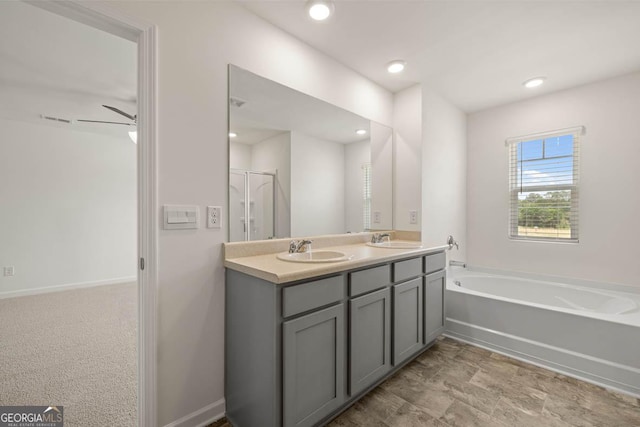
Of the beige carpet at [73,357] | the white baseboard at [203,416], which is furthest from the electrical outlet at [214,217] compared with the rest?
the beige carpet at [73,357]

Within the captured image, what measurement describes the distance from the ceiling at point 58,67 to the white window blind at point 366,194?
219 centimetres

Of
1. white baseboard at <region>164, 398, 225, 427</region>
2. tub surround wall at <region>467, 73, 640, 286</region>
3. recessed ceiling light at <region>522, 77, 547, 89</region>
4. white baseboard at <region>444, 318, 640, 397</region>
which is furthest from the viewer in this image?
recessed ceiling light at <region>522, 77, 547, 89</region>

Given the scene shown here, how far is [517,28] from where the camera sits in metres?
1.91

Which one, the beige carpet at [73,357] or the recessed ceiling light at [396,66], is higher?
the recessed ceiling light at [396,66]

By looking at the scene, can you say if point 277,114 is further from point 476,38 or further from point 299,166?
point 476,38

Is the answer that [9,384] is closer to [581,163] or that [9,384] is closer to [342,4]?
[342,4]

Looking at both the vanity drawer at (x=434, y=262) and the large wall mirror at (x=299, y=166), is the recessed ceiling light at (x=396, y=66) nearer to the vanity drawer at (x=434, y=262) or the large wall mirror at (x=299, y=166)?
the large wall mirror at (x=299, y=166)

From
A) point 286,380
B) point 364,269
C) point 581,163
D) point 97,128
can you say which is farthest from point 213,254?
point 97,128

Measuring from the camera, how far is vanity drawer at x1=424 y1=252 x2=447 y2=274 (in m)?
2.15

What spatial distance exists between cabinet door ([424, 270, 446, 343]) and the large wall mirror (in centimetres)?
76

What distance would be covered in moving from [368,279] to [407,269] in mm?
461

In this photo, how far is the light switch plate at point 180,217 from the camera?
4.59 feet

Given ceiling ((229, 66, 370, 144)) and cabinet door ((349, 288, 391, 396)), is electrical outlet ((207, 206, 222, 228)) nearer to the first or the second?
ceiling ((229, 66, 370, 144))

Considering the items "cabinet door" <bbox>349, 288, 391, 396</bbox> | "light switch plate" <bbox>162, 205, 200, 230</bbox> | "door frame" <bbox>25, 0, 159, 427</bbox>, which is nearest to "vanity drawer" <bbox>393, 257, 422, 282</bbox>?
"cabinet door" <bbox>349, 288, 391, 396</bbox>
